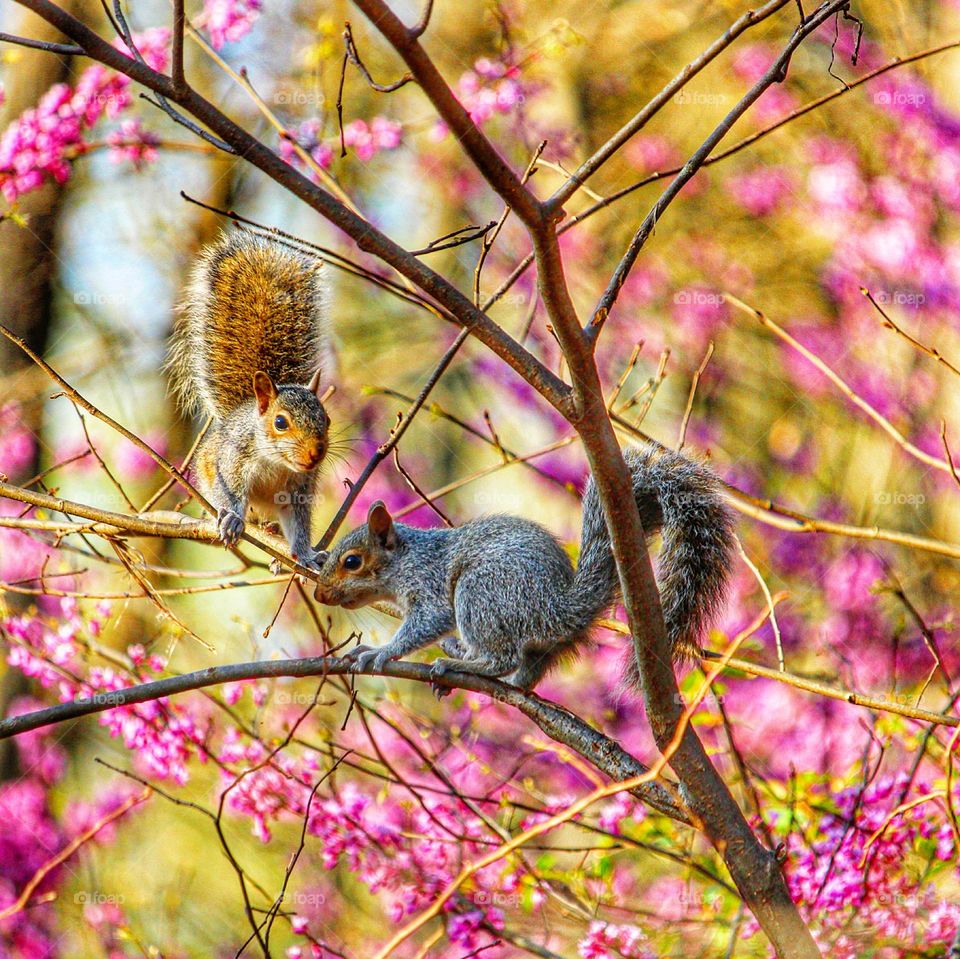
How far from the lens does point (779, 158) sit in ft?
21.1

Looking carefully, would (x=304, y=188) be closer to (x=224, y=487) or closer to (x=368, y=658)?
(x=368, y=658)

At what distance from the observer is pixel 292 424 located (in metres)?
2.90

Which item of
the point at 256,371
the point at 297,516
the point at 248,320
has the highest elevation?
the point at 248,320

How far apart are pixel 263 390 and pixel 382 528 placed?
0.52 meters

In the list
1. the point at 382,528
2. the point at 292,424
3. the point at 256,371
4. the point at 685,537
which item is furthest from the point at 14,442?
the point at 685,537

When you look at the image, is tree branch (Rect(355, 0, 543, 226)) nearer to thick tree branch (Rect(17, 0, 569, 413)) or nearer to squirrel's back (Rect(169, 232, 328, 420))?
thick tree branch (Rect(17, 0, 569, 413))

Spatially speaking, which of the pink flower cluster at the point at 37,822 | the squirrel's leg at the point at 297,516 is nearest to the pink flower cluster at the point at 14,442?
the pink flower cluster at the point at 37,822

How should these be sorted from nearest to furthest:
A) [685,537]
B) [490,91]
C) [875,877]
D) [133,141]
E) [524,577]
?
[685,537]
[524,577]
[875,877]
[133,141]
[490,91]

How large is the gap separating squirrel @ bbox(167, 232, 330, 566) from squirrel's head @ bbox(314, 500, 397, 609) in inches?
7.0

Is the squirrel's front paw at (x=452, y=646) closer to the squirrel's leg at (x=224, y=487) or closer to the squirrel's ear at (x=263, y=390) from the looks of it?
the squirrel's leg at (x=224, y=487)

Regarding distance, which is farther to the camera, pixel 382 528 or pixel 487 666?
pixel 382 528

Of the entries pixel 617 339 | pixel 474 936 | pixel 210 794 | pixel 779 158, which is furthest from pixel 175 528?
pixel 779 158

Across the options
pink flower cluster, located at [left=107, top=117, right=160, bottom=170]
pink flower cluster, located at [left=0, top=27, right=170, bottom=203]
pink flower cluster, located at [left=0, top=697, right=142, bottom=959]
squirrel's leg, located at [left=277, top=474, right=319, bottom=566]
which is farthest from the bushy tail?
pink flower cluster, located at [left=0, top=697, right=142, bottom=959]

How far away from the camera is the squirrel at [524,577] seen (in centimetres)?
222
